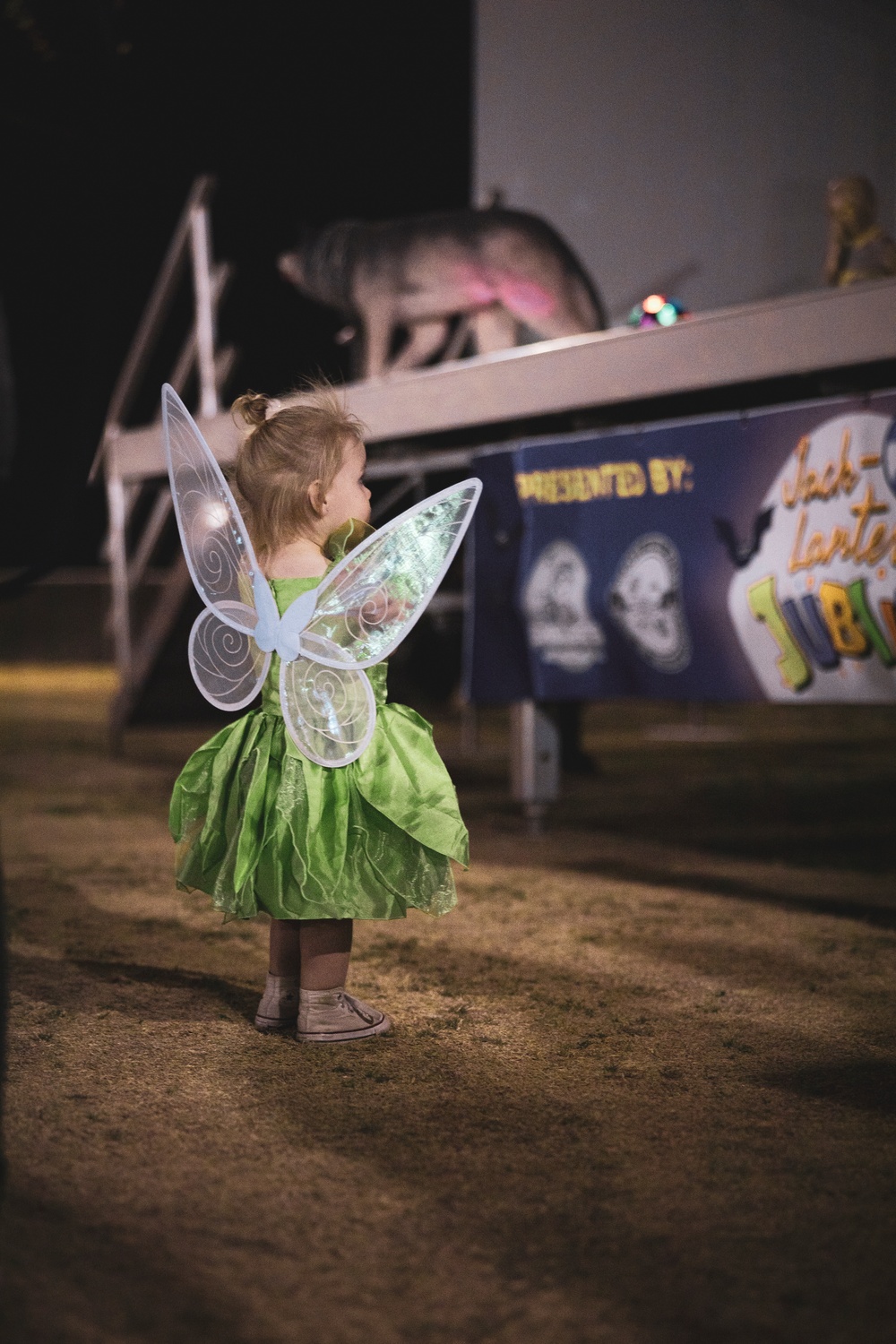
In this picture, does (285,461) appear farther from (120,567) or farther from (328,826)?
(120,567)

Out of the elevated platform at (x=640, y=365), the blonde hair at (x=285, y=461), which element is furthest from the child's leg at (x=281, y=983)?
the elevated platform at (x=640, y=365)

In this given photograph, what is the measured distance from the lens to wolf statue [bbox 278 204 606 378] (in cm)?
505

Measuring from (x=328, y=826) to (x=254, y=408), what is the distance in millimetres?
783

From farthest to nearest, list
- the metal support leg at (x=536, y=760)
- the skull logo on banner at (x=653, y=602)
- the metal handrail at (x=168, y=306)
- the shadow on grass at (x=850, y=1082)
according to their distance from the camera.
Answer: the metal handrail at (x=168, y=306), the metal support leg at (x=536, y=760), the skull logo on banner at (x=653, y=602), the shadow on grass at (x=850, y=1082)

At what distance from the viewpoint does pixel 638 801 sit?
5711 mm

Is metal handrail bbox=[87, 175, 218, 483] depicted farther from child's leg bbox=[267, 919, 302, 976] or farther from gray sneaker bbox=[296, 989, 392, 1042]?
gray sneaker bbox=[296, 989, 392, 1042]

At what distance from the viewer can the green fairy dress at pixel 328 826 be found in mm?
2184

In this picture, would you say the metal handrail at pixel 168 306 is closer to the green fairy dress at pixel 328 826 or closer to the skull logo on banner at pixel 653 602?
the skull logo on banner at pixel 653 602

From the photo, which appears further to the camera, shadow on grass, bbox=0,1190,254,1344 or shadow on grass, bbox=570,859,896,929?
shadow on grass, bbox=570,859,896,929

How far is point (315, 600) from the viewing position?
2.19 metres

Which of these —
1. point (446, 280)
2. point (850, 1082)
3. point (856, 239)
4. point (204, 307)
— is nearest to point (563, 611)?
point (856, 239)

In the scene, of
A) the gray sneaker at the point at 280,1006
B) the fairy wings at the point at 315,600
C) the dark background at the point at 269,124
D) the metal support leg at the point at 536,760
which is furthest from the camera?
the dark background at the point at 269,124

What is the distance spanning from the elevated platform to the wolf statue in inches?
22.5

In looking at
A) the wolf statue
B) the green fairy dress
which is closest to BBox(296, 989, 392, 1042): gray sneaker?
the green fairy dress
